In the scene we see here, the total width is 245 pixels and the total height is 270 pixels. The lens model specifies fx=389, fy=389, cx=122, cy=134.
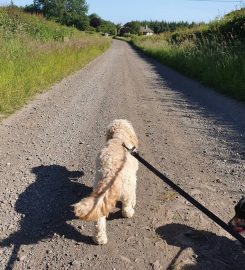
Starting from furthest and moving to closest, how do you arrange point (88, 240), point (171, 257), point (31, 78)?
point (31, 78) → point (88, 240) → point (171, 257)

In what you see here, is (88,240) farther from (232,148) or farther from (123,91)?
(123,91)

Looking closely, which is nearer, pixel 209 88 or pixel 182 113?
pixel 182 113

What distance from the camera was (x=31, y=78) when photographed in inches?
402

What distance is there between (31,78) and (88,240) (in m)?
7.40

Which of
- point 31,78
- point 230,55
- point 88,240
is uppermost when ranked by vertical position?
point 230,55

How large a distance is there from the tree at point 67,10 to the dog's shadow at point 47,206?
231 feet

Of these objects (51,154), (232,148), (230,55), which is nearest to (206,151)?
(232,148)

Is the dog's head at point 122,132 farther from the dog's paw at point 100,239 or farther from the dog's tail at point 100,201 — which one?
the dog's paw at point 100,239

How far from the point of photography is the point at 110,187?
3301 millimetres

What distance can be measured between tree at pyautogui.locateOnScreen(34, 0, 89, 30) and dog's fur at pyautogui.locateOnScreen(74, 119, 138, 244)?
71081 millimetres

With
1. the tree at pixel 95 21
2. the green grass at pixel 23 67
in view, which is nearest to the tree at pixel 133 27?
the tree at pixel 95 21

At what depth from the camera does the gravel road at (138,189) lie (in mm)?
3344

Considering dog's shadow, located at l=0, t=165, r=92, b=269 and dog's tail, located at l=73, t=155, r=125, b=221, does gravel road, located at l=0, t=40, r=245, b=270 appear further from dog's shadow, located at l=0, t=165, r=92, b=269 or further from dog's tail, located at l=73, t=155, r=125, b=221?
dog's tail, located at l=73, t=155, r=125, b=221

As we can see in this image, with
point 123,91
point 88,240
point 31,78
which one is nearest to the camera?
point 88,240
